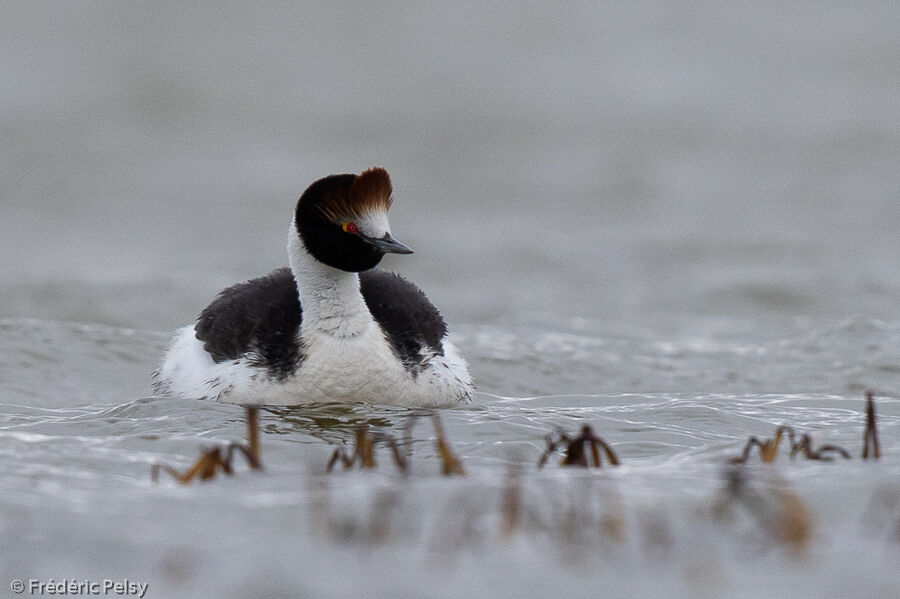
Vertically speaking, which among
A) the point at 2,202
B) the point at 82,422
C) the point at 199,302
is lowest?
the point at 82,422

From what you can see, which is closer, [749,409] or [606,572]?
[606,572]

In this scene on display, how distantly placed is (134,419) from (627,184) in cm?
1155

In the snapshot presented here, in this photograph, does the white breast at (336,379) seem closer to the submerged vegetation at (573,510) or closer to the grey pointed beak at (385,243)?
the grey pointed beak at (385,243)

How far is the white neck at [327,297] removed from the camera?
8062 millimetres

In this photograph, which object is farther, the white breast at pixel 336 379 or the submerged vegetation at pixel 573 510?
the white breast at pixel 336 379

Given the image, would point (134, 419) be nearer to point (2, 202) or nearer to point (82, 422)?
point (82, 422)

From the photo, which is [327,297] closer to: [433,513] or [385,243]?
[385,243]

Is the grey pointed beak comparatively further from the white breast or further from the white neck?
the white breast

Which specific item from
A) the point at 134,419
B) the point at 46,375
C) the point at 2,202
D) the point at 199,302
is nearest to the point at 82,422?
the point at 134,419

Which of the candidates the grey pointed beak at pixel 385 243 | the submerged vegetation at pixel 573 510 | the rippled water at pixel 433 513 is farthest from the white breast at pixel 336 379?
the submerged vegetation at pixel 573 510

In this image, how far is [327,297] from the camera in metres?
8.11

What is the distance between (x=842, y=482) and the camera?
17.9ft

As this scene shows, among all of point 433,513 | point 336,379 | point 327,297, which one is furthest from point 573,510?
point 327,297

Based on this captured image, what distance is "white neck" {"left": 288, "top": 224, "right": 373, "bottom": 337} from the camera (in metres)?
8.06
